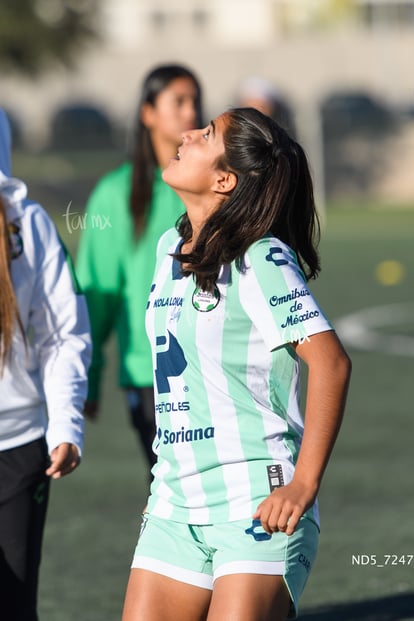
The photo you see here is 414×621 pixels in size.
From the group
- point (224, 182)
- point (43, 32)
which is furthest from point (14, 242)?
point (43, 32)

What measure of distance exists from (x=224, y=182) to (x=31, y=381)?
89 centimetres

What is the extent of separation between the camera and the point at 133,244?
5531mm

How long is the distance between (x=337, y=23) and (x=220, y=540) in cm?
7252

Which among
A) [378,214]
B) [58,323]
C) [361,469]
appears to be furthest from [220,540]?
[378,214]

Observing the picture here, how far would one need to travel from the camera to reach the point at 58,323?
4094mm

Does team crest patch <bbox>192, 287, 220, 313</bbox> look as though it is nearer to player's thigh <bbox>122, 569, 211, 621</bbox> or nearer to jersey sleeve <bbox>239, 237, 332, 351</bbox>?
jersey sleeve <bbox>239, 237, 332, 351</bbox>

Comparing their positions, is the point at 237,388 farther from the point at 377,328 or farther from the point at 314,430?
the point at 377,328

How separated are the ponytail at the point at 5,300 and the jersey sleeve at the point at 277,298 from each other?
797 millimetres

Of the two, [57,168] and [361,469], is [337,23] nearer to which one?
[57,168]

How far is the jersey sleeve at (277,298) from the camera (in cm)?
337

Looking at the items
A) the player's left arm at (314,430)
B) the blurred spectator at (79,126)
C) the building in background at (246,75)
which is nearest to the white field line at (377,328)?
the player's left arm at (314,430)

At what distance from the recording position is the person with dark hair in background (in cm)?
334

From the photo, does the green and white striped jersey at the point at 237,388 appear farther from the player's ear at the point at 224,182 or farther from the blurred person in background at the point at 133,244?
the blurred person in background at the point at 133,244

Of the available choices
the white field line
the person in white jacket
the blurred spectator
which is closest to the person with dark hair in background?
the person in white jacket
